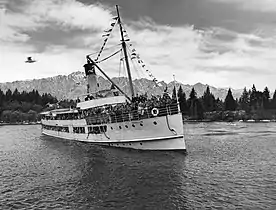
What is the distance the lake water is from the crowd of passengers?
5124mm

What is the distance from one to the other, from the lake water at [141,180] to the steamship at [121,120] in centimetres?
201

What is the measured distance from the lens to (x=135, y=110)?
126 ft

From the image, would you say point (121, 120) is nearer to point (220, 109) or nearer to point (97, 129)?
point (97, 129)

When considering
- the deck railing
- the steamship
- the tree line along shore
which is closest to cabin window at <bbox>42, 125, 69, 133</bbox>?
the steamship

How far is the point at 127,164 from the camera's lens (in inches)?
1288

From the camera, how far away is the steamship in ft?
120

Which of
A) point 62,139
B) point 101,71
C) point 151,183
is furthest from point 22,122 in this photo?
point 151,183

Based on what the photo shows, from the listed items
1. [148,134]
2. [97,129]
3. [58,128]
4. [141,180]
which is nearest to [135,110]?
[148,134]

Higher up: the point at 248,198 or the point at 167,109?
the point at 167,109

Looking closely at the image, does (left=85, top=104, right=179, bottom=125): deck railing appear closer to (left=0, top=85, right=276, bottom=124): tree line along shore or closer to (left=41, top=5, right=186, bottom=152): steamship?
(left=41, top=5, right=186, bottom=152): steamship

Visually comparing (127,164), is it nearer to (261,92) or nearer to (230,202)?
(230,202)

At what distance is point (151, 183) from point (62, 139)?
135 feet

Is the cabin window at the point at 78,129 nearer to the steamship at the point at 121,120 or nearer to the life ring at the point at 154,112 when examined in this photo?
the steamship at the point at 121,120

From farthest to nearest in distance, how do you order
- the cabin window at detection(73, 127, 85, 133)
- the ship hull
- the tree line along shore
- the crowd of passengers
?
the tree line along shore < the cabin window at detection(73, 127, 85, 133) < the crowd of passengers < the ship hull
